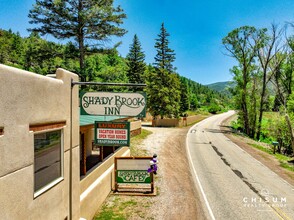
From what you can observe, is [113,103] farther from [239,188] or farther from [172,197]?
[239,188]

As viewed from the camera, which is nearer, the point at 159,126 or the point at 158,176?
the point at 158,176

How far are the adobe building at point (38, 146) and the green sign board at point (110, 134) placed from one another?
1659mm

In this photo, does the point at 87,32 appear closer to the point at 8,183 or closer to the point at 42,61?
the point at 42,61

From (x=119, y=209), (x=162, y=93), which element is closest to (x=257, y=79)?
(x=162, y=93)

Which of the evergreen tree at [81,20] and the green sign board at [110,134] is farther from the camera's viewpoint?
the evergreen tree at [81,20]

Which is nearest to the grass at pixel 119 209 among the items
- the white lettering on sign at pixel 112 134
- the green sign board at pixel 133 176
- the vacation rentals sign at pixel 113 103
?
the green sign board at pixel 133 176

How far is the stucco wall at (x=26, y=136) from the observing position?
4.47m

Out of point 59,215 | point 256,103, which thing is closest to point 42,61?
point 59,215

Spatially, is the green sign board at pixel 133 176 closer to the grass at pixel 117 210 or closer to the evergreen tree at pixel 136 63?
the grass at pixel 117 210

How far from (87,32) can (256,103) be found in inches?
1256

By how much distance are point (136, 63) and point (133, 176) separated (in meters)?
46.5

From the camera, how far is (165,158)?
20938mm

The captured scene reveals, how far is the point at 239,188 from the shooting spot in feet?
47.9

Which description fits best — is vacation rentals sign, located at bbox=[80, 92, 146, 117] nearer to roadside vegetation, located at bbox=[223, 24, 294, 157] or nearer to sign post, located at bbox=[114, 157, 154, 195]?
sign post, located at bbox=[114, 157, 154, 195]
